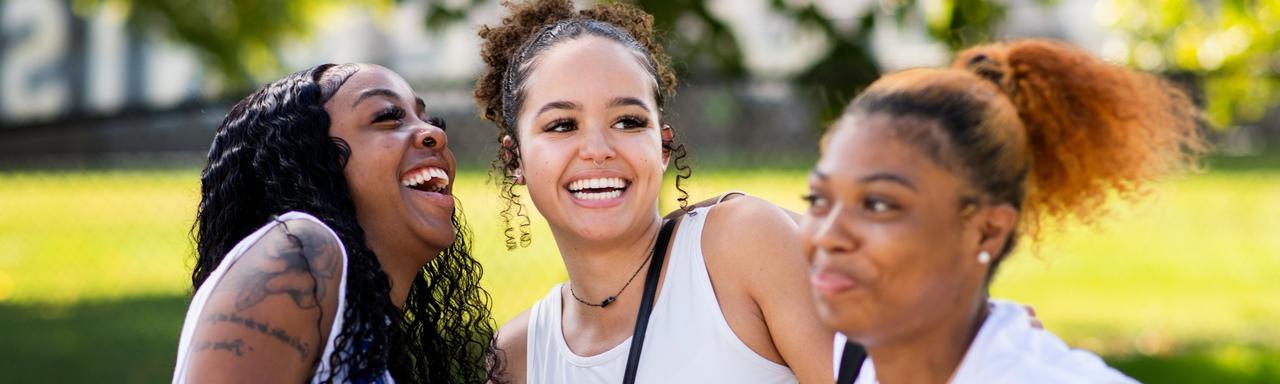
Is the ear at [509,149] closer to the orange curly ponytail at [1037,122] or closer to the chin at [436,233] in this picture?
the chin at [436,233]

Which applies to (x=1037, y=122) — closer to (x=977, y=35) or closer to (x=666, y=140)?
(x=666, y=140)

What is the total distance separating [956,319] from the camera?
8.36ft

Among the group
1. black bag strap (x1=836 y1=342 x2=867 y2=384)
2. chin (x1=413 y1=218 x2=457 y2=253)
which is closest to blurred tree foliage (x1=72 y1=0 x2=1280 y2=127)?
chin (x1=413 y1=218 x2=457 y2=253)

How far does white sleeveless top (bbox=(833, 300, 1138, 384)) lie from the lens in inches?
92.9

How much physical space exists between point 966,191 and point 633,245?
132cm

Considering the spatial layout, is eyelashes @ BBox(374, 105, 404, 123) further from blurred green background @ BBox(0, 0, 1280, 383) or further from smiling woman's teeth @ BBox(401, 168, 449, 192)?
blurred green background @ BBox(0, 0, 1280, 383)

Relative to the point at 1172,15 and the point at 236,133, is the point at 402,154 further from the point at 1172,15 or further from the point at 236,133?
the point at 1172,15

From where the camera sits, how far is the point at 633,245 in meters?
3.64

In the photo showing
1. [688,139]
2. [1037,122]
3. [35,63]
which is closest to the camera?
[1037,122]

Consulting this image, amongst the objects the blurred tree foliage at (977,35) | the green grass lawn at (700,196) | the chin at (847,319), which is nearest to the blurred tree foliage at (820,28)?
the blurred tree foliage at (977,35)

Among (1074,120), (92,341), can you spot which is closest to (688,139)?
(92,341)

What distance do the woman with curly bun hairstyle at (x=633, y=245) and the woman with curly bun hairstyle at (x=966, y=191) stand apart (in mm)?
749

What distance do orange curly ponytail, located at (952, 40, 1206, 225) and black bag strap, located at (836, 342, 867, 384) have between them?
476 millimetres

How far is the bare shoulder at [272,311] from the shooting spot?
292 cm
